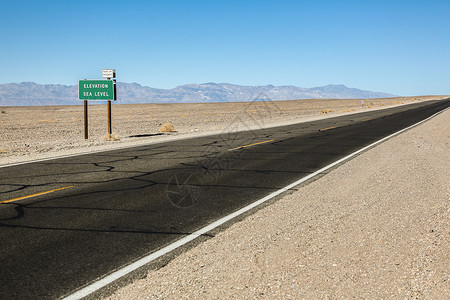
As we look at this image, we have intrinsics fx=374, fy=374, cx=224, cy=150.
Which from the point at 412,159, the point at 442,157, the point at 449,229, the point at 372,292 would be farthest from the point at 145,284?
the point at 442,157

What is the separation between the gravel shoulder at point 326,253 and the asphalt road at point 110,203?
74 centimetres

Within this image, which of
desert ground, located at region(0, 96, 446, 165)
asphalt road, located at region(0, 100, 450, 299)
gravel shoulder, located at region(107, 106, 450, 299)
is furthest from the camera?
desert ground, located at region(0, 96, 446, 165)

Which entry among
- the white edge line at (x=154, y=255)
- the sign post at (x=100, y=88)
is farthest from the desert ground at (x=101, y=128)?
the white edge line at (x=154, y=255)

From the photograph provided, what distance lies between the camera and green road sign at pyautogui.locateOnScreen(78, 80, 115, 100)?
20.0 meters

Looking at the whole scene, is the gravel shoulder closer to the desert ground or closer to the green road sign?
the desert ground

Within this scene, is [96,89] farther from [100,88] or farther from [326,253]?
[326,253]

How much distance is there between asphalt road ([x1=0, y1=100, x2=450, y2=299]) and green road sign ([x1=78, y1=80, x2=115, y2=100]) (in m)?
7.36

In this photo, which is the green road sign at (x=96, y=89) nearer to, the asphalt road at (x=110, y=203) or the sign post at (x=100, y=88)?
the sign post at (x=100, y=88)

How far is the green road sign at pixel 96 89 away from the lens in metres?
20.0

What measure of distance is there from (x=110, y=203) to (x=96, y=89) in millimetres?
14784

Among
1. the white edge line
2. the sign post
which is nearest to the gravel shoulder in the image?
the white edge line

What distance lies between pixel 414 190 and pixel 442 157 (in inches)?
206

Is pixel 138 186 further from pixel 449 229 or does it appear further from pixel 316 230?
pixel 449 229

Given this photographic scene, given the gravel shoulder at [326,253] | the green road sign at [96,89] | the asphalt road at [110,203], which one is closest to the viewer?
the gravel shoulder at [326,253]
